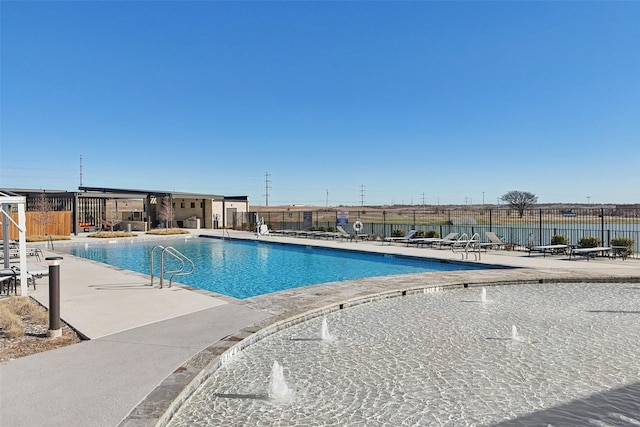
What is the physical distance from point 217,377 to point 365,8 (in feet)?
40.5

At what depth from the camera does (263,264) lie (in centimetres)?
1369

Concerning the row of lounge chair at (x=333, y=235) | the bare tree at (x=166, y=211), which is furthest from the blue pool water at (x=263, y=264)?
the bare tree at (x=166, y=211)

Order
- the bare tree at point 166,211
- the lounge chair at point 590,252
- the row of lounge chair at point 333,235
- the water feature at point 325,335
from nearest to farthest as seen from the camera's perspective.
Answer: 1. the water feature at point 325,335
2. the lounge chair at point 590,252
3. the row of lounge chair at point 333,235
4. the bare tree at point 166,211

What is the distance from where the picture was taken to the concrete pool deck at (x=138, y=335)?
2.99m

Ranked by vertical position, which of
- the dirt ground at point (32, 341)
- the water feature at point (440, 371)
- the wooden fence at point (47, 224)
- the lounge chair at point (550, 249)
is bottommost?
the water feature at point (440, 371)

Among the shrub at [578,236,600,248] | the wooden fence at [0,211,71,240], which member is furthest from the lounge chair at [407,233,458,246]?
the wooden fence at [0,211,71,240]

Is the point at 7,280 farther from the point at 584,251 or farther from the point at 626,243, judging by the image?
the point at 626,243

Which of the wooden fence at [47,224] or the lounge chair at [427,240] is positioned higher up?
the wooden fence at [47,224]

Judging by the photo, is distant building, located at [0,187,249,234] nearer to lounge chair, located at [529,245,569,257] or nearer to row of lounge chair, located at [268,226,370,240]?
row of lounge chair, located at [268,226,370,240]

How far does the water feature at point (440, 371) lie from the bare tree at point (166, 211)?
75.2ft

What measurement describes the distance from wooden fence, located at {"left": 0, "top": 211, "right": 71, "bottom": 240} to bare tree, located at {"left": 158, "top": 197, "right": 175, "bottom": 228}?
18.4ft

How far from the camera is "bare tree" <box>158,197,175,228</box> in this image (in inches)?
1065

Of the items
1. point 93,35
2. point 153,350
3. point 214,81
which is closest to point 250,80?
point 214,81

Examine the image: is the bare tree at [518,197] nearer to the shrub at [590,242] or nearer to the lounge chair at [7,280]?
the shrub at [590,242]
